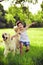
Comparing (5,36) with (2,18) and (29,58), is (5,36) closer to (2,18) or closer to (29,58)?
(2,18)

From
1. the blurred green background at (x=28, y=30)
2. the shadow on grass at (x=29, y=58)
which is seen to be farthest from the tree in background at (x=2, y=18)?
the shadow on grass at (x=29, y=58)

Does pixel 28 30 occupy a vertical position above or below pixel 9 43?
above

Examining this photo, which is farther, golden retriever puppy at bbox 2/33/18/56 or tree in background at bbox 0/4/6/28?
tree in background at bbox 0/4/6/28

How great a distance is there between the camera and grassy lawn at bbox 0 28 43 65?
2285mm

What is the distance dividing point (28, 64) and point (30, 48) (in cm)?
17

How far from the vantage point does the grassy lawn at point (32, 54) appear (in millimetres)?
2285

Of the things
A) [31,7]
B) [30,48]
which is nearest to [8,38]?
[30,48]

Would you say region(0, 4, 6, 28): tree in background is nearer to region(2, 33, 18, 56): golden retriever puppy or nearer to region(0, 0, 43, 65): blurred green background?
region(0, 0, 43, 65): blurred green background

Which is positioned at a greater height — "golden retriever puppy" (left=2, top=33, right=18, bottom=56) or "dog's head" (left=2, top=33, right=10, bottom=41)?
"dog's head" (left=2, top=33, right=10, bottom=41)

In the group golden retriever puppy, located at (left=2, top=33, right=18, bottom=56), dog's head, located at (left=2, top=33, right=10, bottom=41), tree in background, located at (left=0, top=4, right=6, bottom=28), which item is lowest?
golden retriever puppy, located at (left=2, top=33, right=18, bottom=56)

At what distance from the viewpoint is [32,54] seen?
2293 mm

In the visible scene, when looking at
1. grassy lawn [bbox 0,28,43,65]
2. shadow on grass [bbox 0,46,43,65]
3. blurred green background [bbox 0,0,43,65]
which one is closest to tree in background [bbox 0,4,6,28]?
blurred green background [bbox 0,0,43,65]

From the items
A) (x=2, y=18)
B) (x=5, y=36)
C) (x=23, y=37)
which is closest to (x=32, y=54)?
(x=23, y=37)

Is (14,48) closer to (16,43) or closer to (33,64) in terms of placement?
(16,43)
